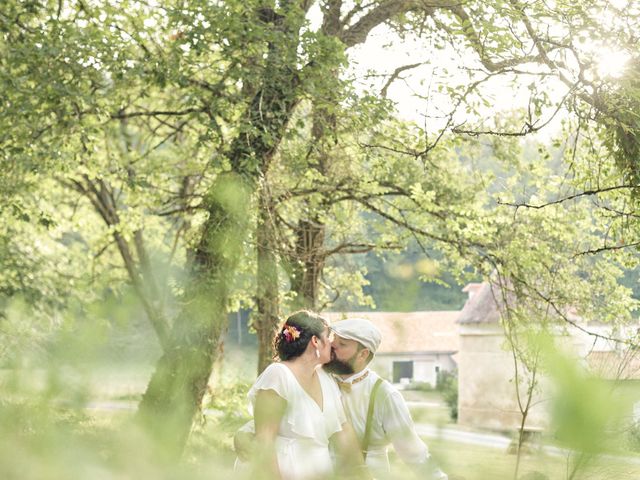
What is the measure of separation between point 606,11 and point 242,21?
17.7 ft

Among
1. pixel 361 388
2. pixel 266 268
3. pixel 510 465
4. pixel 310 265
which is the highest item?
pixel 310 265

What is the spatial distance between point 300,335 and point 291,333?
5cm

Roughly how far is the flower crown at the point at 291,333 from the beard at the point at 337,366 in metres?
0.46

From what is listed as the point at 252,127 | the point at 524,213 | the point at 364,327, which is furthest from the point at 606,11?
the point at 524,213

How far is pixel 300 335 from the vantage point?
433 centimetres

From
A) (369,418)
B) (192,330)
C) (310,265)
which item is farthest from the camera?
(310,265)

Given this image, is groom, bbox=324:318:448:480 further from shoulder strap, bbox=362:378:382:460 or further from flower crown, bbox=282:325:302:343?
flower crown, bbox=282:325:302:343

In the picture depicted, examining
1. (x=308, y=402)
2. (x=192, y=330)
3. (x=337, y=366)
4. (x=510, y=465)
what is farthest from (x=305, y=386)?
(x=510, y=465)

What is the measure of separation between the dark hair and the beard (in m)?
0.40

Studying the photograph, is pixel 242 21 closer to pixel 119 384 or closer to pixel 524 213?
pixel 524 213

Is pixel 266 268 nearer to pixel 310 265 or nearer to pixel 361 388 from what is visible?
pixel 310 265

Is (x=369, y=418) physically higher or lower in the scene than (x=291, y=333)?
lower

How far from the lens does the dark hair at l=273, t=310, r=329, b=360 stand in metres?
4.32

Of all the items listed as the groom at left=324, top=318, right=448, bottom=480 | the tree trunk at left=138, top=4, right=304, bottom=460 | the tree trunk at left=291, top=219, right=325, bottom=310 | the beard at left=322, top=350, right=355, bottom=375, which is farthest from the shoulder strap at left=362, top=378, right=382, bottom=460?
the tree trunk at left=291, top=219, right=325, bottom=310
